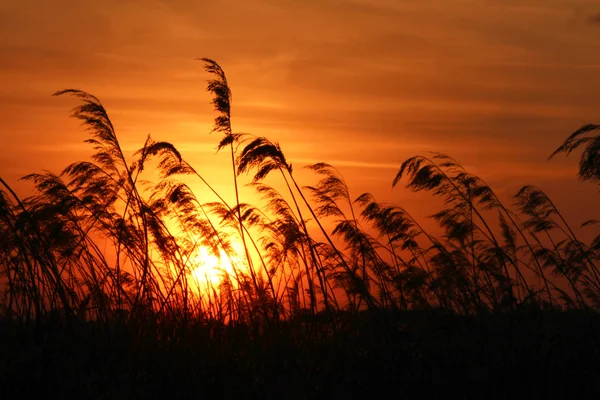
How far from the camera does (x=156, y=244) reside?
8.30 meters

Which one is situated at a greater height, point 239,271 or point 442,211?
point 442,211

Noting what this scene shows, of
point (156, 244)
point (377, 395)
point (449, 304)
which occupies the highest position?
point (156, 244)

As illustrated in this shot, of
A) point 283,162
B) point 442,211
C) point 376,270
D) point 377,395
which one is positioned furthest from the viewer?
point 442,211

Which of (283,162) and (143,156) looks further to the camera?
(143,156)

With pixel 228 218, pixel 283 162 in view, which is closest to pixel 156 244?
pixel 228 218

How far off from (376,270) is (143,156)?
112 inches

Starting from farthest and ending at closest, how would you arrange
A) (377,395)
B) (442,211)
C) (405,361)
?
(442,211) → (405,361) → (377,395)

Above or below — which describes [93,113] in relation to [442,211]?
above

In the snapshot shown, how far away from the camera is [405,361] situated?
5535 millimetres

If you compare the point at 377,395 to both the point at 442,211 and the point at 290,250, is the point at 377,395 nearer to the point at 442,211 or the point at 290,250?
the point at 290,250

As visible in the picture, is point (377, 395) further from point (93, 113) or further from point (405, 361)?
point (93, 113)

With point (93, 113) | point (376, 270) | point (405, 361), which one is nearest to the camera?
point (405, 361)

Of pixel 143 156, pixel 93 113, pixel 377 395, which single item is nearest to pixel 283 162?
pixel 143 156

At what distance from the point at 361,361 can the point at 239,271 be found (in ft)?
10.1
